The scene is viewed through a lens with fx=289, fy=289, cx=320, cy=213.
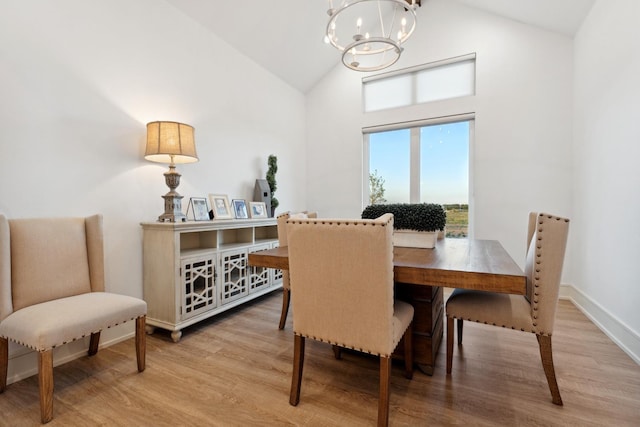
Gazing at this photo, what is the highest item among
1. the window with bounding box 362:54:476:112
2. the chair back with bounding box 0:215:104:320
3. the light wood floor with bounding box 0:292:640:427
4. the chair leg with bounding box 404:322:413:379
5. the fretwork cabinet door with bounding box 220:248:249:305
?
the window with bounding box 362:54:476:112

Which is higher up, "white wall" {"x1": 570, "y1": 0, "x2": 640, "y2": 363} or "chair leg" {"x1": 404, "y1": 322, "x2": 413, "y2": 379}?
"white wall" {"x1": 570, "y1": 0, "x2": 640, "y2": 363}

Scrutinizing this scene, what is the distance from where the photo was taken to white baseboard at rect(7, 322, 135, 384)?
65.4 inches

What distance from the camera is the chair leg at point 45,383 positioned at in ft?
4.34

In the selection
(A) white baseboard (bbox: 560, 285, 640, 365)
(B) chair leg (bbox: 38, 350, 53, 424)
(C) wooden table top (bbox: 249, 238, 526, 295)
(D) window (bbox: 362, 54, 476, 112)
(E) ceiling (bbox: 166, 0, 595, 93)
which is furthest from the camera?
(D) window (bbox: 362, 54, 476, 112)

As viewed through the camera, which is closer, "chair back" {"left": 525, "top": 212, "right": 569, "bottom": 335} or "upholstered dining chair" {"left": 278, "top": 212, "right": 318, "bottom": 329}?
"chair back" {"left": 525, "top": 212, "right": 569, "bottom": 335}

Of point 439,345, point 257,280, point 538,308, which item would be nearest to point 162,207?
point 257,280

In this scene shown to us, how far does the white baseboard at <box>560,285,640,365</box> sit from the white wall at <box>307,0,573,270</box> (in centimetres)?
38

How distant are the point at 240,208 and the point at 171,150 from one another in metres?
1.07

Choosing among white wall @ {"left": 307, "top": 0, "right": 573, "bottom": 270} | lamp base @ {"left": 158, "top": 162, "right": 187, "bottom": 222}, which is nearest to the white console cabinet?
lamp base @ {"left": 158, "top": 162, "right": 187, "bottom": 222}

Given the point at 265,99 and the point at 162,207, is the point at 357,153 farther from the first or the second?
the point at 162,207

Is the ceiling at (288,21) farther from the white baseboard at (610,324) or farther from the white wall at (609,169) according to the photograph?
the white baseboard at (610,324)

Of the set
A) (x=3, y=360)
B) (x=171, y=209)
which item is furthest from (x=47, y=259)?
(x=171, y=209)

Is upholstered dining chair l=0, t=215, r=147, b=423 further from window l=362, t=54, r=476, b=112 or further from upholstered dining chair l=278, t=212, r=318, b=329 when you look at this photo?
window l=362, t=54, r=476, b=112

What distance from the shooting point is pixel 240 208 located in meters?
3.11
